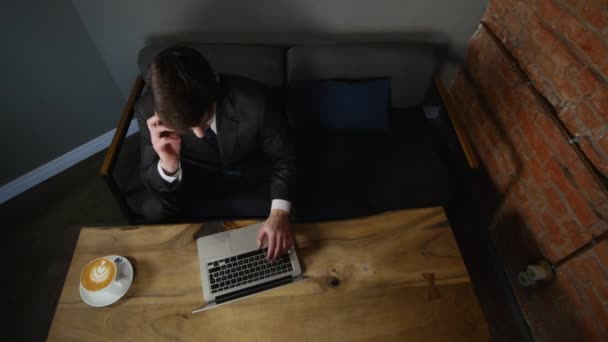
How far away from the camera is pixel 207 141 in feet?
4.71

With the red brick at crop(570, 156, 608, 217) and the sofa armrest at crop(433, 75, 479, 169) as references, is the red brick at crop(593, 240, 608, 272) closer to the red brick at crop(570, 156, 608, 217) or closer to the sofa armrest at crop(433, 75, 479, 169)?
the red brick at crop(570, 156, 608, 217)

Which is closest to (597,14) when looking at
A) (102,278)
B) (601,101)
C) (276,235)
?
(601,101)

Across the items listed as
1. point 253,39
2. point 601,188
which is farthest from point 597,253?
point 253,39

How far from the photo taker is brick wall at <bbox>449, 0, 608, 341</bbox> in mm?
1294

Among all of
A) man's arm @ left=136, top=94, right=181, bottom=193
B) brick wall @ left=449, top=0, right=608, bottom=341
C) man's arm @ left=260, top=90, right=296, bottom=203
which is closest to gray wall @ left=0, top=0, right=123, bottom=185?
man's arm @ left=136, top=94, right=181, bottom=193

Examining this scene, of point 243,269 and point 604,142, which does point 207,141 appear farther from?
point 604,142

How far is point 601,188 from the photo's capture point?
125 cm

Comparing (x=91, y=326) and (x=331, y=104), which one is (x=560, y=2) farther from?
(x=91, y=326)

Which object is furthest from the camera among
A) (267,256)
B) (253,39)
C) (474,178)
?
(474,178)

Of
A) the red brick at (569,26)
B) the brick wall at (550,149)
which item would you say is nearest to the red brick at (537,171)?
the brick wall at (550,149)

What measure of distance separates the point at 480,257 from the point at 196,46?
1996mm

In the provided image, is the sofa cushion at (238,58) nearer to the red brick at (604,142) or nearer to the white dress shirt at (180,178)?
the white dress shirt at (180,178)

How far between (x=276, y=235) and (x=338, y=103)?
3.31 feet

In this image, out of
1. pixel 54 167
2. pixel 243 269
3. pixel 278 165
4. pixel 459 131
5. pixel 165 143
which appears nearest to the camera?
pixel 243 269
